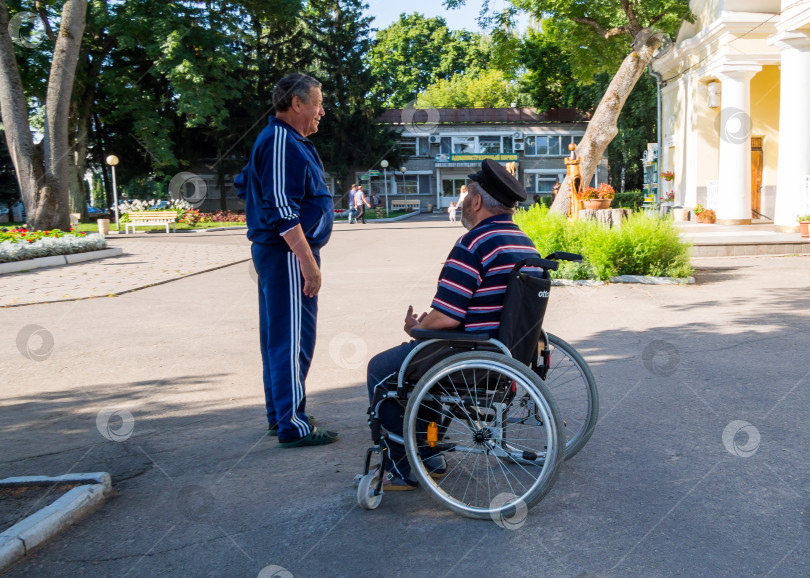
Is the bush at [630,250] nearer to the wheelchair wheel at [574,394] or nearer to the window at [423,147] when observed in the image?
the wheelchair wheel at [574,394]

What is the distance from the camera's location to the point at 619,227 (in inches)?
432

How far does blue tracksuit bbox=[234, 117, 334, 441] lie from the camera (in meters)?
3.78

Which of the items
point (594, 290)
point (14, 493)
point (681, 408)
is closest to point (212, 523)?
point (14, 493)

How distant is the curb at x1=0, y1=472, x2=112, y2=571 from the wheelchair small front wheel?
1.24m

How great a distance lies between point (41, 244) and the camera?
48.6 feet

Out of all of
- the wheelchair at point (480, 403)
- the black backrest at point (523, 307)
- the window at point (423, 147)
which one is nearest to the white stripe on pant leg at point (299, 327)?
the wheelchair at point (480, 403)

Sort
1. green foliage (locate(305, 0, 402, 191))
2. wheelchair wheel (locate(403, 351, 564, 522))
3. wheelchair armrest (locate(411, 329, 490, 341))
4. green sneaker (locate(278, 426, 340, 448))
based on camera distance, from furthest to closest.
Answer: green foliage (locate(305, 0, 402, 191)), green sneaker (locate(278, 426, 340, 448)), wheelchair armrest (locate(411, 329, 490, 341)), wheelchair wheel (locate(403, 351, 564, 522))

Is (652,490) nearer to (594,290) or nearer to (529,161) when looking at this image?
(594,290)

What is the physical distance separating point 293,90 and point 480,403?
1971 mm

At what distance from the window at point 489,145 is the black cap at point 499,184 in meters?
54.3

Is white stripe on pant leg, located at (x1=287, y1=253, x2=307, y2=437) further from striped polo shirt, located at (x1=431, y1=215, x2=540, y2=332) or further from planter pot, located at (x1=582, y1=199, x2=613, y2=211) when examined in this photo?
planter pot, located at (x1=582, y1=199, x2=613, y2=211)

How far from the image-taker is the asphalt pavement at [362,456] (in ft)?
9.09

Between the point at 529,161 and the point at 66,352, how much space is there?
5258 centimetres

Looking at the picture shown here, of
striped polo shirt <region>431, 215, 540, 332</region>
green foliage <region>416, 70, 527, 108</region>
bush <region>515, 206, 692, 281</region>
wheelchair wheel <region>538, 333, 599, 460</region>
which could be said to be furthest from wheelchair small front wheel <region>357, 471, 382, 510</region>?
green foliage <region>416, 70, 527, 108</region>
